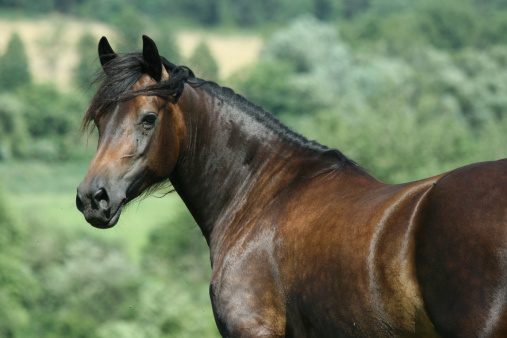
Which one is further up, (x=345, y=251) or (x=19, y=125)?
(x=19, y=125)

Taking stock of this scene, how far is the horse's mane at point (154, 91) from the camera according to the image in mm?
5254

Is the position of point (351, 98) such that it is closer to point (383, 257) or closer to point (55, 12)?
point (55, 12)

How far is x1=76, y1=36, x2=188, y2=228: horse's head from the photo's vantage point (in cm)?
502

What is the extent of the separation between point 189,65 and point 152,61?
29.7 m

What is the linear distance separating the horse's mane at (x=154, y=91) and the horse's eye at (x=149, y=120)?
6.5 inches

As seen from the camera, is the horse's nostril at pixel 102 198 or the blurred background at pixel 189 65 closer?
the horse's nostril at pixel 102 198

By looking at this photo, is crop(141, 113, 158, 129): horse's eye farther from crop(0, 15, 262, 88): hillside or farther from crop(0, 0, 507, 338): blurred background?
crop(0, 15, 262, 88): hillside

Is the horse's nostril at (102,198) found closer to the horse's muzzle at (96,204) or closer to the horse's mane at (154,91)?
the horse's muzzle at (96,204)

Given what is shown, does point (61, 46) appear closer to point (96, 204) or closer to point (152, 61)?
point (152, 61)

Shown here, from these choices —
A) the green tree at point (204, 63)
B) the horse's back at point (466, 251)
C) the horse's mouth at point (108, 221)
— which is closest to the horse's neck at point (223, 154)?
Answer: the horse's mouth at point (108, 221)

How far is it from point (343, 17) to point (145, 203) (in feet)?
242

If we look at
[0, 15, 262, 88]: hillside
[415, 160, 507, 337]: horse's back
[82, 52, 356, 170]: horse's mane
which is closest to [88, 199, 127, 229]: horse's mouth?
[82, 52, 356, 170]: horse's mane

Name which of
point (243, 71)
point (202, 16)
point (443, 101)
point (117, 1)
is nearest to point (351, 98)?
point (443, 101)

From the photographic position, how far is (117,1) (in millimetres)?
102312
